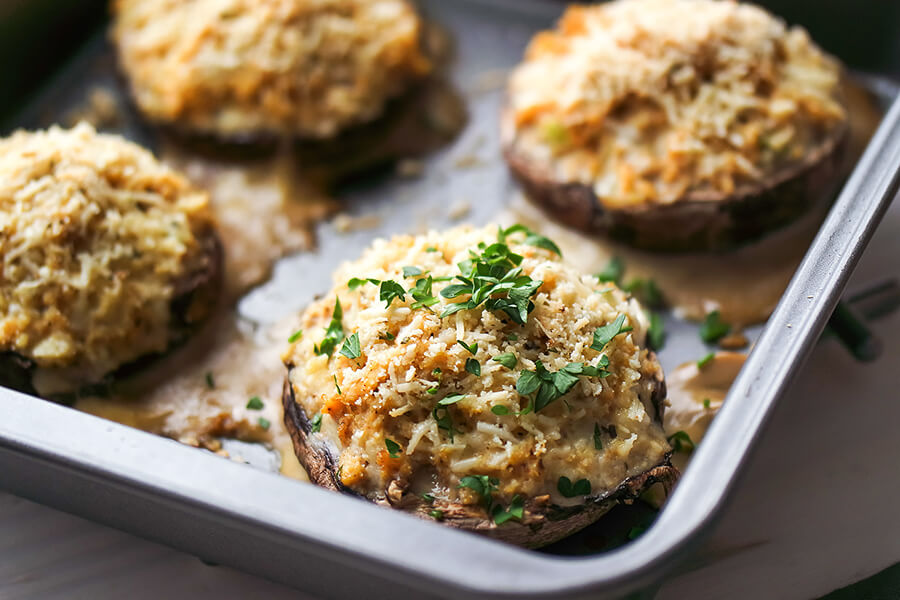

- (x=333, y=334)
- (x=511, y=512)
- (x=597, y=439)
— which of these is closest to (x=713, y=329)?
(x=597, y=439)

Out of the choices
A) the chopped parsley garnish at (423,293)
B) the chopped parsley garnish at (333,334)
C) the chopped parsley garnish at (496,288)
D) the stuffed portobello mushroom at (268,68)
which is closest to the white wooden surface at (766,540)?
the chopped parsley garnish at (333,334)

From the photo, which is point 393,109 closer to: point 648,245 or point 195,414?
point 648,245

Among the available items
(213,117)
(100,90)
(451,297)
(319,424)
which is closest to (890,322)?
(451,297)

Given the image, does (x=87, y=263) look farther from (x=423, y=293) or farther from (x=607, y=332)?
(x=607, y=332)

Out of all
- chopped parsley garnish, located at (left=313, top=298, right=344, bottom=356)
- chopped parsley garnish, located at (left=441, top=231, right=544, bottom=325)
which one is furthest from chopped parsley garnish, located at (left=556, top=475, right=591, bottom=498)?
chopped parsley garnish, located at (left=313, top=298, right=344, bottom=356)

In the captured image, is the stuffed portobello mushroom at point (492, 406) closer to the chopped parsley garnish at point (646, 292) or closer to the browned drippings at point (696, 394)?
the browned drippings at point (696, 394)

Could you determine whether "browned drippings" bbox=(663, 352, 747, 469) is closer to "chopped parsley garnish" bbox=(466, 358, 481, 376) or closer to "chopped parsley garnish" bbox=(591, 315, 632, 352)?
"chopped parsley garnish" bbox=(591, 315, 632, 352)
